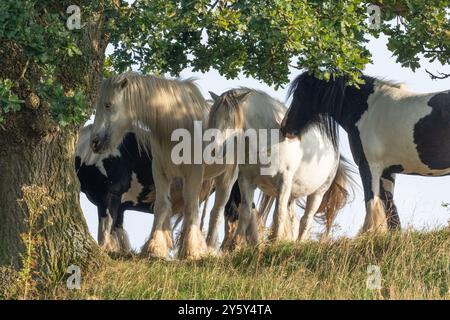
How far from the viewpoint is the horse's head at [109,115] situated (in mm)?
15875

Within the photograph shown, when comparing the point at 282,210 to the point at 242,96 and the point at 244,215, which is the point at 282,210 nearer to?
the point at 244,215

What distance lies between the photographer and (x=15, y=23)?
12750 mm

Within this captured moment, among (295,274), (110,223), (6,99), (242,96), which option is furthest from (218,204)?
(6,99)

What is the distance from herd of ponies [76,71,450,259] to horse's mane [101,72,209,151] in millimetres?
14

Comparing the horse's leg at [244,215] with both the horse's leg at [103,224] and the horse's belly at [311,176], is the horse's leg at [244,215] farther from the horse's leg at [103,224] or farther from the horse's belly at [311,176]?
the horse's leg at [103,224]

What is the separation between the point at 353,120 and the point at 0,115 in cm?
574

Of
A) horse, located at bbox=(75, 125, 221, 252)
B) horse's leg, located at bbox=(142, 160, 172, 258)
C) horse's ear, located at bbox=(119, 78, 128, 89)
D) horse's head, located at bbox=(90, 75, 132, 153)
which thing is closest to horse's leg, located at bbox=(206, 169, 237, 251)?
horse's leg, located at bbox=(142, 160, 172, 258)

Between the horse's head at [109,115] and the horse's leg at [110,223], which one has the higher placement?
the horse's head at [109,115]

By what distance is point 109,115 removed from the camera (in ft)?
52.2

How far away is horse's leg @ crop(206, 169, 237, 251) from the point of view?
1683 centimetres

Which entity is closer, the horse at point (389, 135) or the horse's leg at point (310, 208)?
the horse at point (389, 135)

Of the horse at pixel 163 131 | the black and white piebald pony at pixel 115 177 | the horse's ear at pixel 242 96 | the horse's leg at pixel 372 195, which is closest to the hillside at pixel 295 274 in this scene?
the horse at pixel 163 131

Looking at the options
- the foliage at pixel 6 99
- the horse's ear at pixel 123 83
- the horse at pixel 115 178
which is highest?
the horse's ear at pixel 123 83

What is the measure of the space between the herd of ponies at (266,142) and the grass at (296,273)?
33.4 inches
